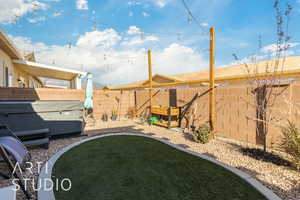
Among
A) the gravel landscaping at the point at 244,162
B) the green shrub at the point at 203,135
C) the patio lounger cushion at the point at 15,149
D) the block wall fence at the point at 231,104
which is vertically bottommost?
the gravel landscaping at the point at 244,162

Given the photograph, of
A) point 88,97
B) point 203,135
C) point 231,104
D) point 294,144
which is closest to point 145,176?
point 203,135

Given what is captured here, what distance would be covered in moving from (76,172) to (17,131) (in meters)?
2.67

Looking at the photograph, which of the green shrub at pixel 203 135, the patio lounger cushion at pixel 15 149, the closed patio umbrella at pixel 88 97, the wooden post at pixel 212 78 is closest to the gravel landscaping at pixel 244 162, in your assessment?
the green shrub at pixel 203 135

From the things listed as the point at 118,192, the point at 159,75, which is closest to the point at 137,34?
the point at 118,192

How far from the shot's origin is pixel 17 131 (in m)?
4.20

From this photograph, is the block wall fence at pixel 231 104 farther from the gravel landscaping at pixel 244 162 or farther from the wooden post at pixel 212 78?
the gravel landscaping at pixel 244 162

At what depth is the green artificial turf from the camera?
219 cm

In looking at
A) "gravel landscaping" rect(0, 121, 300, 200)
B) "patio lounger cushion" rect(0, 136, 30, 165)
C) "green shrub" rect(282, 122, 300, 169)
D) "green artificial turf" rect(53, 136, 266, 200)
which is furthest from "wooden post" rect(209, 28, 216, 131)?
"patio lounger cushion" rect(0, 136, 30, 165)

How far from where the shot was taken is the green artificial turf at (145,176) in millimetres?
2186

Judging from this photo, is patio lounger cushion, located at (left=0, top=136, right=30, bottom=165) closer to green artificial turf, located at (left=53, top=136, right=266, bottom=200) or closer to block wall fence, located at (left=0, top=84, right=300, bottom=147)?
green artificial turf, located at (left=53, top=136, right=266, bottom=200)

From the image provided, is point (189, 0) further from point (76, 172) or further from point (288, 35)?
point (76, 172)

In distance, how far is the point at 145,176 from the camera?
106 inches

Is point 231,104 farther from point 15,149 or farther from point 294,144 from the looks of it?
point 15,149

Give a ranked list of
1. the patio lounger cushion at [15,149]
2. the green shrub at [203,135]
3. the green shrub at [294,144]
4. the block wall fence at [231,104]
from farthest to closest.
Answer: the green shrub at [203,135] < the block wall fence at [231,104] < the green shrub at [294,144] < the patio lounger cushion at [15,149]
